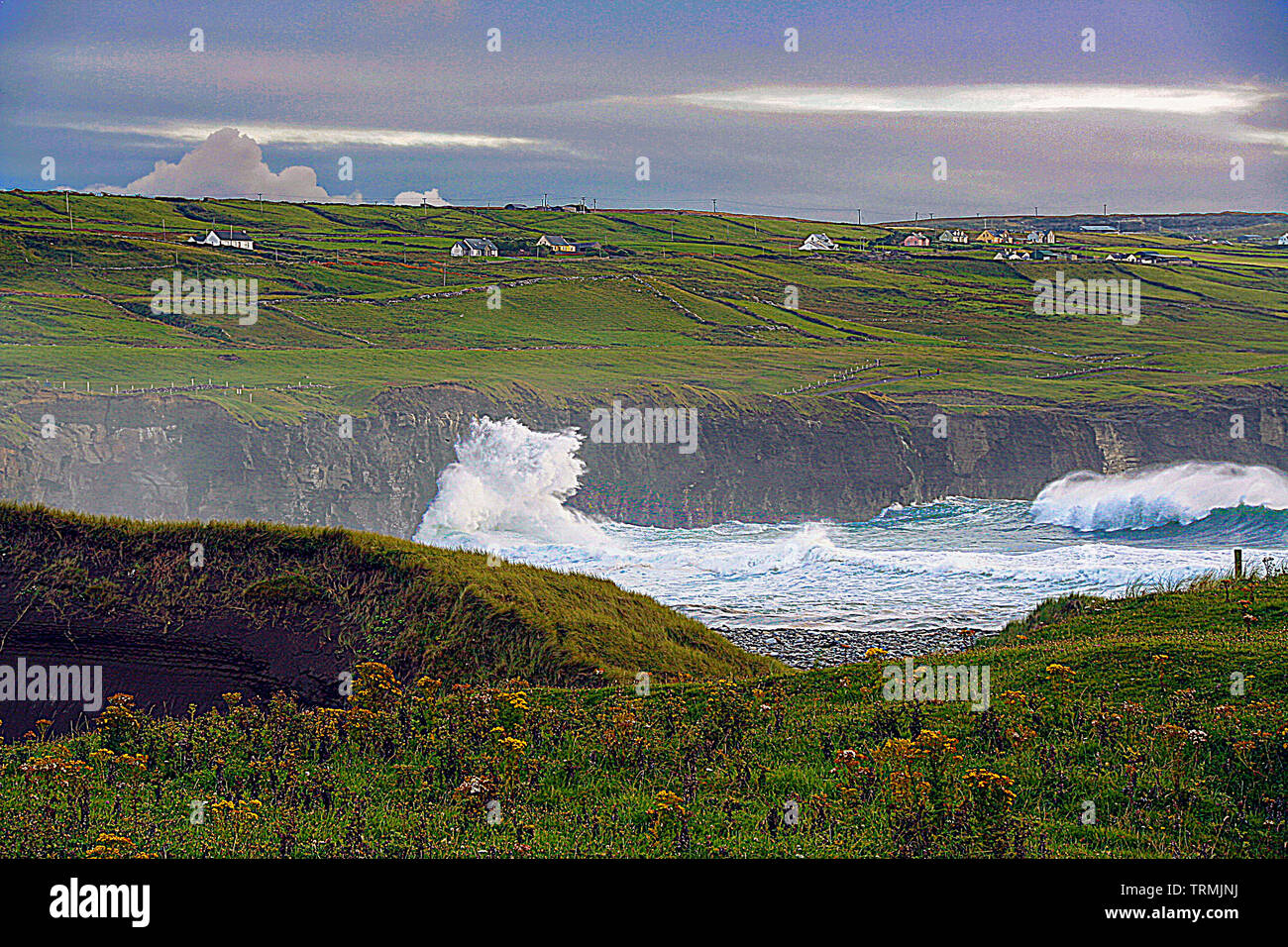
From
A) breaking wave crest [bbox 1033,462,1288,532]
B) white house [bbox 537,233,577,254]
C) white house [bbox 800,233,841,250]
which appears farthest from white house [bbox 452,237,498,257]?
breaking wave crest [bbox 1033,462,1288,532]

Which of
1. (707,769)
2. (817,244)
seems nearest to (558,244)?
(817,244)

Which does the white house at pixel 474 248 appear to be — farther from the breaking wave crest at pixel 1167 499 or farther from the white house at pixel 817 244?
the breaking wave crest at pixel 1167 499

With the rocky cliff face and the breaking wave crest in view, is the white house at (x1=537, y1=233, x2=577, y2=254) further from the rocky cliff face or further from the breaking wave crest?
the breaking wave crest

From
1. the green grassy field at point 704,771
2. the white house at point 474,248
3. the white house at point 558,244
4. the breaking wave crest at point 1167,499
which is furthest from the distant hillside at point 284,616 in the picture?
the white house at point 558,244

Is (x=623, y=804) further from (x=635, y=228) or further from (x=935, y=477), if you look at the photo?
(x=635, y=228)

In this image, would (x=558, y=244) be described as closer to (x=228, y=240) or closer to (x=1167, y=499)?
(x=228, y=240)
